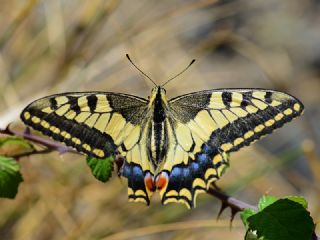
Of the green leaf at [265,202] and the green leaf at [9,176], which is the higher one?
the green leaf at [9,176]

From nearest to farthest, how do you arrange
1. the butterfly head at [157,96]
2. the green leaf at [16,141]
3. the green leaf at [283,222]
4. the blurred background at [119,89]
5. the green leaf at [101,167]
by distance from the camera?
the green leaf at [283,222] < the green leaf at [101,167] < the green leaf at [16,141] < the butterfly head at [157,96] < the blurred background at [119,89]

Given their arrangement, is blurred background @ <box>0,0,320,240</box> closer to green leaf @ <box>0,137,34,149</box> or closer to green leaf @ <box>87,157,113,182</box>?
green leaf @ <box>0,137,34,149</box>

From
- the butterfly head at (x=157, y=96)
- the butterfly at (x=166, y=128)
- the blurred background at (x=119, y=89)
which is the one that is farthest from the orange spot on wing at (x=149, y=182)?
the blurred background at (x=119, y=89)

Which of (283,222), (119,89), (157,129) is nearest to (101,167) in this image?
(157,129)

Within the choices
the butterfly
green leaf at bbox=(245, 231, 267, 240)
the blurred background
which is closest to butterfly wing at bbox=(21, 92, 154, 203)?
the butterfly

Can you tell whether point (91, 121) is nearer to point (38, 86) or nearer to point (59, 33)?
point (59, 33)

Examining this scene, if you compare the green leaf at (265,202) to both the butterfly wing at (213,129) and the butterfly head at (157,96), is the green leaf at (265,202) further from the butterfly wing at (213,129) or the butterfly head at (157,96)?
the butterfly head at (157,96)

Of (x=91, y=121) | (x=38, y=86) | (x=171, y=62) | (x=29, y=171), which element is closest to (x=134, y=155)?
(x=91, y=121)

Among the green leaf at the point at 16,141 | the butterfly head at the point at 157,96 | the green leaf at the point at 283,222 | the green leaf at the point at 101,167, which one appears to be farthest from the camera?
the butterfly head at the point at 157,96
